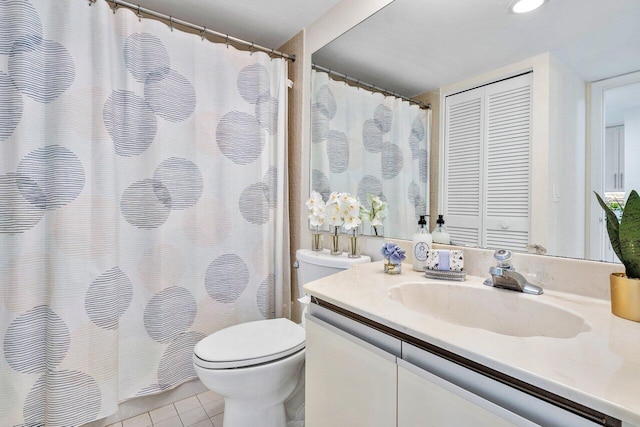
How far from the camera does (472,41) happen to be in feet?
3.65

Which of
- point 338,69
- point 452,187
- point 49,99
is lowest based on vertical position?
point 452,187

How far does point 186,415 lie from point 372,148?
5.52ft

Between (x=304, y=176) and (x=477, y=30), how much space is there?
1.14m

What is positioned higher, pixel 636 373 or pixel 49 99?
pixel 49 99

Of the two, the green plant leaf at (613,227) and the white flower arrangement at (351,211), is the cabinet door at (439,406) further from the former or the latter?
the white flower arrangement at (351,211)

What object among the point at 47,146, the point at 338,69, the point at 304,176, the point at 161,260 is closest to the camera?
the point at 47,146

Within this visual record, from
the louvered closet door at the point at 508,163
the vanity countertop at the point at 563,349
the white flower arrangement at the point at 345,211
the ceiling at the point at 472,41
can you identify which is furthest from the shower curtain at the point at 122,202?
the louvered closet door at the point at 508,163

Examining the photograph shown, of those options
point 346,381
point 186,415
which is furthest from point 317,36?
point 186,415

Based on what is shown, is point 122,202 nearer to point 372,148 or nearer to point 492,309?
point 372,148

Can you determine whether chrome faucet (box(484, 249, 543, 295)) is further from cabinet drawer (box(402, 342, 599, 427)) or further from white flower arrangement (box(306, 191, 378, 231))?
white flower arrangement (box(306, 191, 378, 231))

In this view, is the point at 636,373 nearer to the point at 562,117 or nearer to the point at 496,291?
the point at 496,291

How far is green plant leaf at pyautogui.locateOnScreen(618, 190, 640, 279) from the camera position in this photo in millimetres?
676

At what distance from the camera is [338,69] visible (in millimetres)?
1700

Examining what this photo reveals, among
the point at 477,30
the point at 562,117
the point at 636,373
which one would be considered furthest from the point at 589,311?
the point at 477,30
